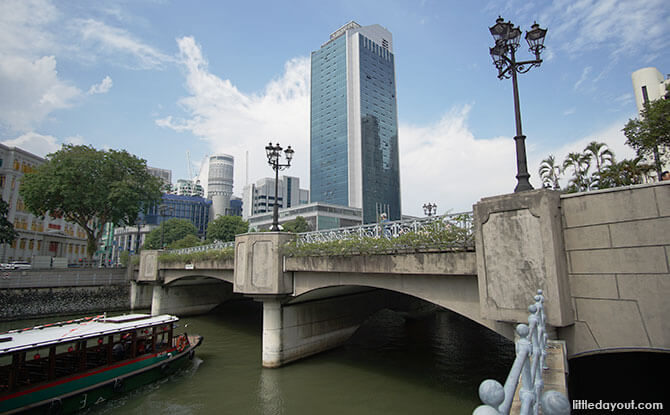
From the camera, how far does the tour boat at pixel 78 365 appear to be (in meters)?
10.3

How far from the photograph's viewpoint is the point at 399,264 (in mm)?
10539

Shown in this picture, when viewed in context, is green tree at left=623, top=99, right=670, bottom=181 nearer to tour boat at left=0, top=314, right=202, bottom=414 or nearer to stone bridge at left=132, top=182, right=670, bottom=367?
stone bridge at left=132, top=182, right=670, bottom=367

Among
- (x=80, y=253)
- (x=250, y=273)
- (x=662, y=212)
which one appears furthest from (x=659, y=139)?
(x=80, y=253)

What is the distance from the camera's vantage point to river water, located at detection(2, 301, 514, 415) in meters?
11.4

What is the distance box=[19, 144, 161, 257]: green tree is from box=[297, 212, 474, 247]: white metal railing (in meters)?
28.9

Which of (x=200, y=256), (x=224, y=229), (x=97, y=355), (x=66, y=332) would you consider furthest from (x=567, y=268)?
(x=224, y=229)

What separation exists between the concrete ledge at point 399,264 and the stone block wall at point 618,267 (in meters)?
2.32

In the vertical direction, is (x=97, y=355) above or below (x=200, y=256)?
below

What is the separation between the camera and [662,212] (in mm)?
6320

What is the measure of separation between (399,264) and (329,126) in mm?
119537

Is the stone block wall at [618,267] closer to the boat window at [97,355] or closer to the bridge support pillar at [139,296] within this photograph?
the boat window at [97,355]

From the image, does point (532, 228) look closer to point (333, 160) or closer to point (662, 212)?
point (662, 212)

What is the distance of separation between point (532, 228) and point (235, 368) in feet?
45.1

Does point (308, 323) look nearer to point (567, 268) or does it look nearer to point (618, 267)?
point (567, 268)
